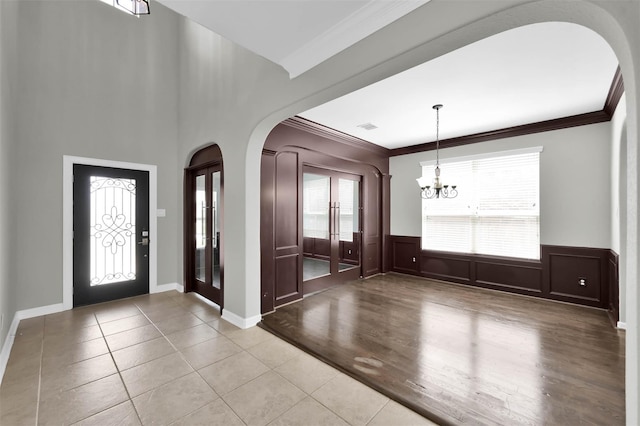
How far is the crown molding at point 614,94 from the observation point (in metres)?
2.87

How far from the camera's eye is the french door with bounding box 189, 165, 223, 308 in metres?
4.27

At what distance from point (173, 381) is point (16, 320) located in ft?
9.30

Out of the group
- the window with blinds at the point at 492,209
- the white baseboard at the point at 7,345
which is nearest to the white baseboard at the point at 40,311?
the white baseboard at the point at 7,345

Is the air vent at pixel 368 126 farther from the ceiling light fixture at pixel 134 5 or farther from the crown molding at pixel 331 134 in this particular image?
the ceiling light fixture at pixel 134 5

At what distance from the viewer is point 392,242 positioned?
6.30 m

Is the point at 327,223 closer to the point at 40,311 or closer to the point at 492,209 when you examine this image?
the point at 492,209

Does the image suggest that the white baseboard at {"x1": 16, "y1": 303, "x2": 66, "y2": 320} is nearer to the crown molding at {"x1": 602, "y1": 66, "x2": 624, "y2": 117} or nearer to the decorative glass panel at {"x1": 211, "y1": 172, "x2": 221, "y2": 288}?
the decorative glass panel at {"x1": 211, "y1": 172, "x2": 221, "y2": 288}

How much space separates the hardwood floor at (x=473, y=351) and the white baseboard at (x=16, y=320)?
7.96 feet

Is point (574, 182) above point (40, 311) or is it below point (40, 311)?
above

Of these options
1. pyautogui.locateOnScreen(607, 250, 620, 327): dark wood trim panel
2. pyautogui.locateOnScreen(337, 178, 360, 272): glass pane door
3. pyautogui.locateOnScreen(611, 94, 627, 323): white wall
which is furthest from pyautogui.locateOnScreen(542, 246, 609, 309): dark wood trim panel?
pyautogui.locateOnScreen(337, 178, 360, 272): glass pane door

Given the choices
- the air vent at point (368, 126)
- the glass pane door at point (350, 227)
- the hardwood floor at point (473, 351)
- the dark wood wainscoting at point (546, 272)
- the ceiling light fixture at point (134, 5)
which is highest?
the ceiling light fixture at point (134, 5)

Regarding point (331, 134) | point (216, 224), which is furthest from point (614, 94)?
point (216, 224)

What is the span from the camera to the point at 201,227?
4664 mm

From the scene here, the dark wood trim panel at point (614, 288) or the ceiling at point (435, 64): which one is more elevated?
the ceiling at point (435, 64)
